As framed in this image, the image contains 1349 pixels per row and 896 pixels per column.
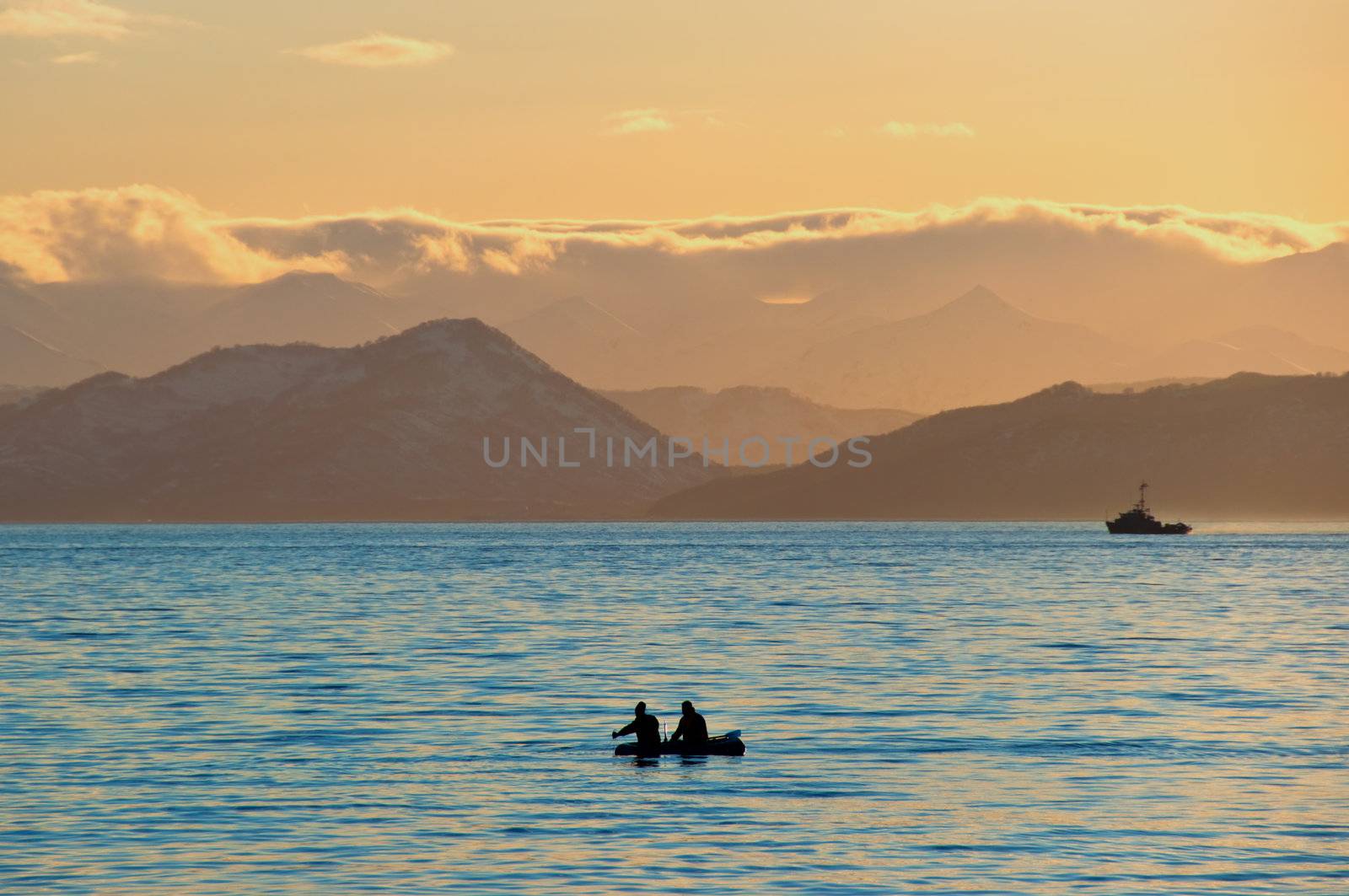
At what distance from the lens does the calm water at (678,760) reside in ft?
130

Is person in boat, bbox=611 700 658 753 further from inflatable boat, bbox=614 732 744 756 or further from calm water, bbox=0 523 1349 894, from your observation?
calm water, bbox=0 523 1349 894

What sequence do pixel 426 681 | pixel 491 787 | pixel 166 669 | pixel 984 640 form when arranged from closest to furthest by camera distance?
pixel 491 787
pixel 426 681
pixel 166 669
pixel 984 640

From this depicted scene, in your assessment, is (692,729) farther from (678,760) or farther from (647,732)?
(647,732)

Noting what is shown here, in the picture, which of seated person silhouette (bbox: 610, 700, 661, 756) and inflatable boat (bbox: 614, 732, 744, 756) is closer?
seated person silhouette (bbox: 610, 700, 661, 756)

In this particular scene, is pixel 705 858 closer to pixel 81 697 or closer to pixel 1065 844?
pixel 1065 844

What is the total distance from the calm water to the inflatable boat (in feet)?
1.21

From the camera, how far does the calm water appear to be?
39.8m

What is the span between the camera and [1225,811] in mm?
45625

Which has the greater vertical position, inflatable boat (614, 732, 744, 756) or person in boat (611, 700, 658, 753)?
person in boat (611, 700, 658, 753)

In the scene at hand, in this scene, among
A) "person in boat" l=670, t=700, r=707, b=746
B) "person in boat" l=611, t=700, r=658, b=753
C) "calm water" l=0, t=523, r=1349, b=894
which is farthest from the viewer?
"person in boat" l=670, t=700, r=707, b=746

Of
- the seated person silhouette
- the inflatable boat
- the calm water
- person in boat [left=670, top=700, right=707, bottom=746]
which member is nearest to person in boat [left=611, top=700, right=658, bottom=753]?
the seated person silhouette

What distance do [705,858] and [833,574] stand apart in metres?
152

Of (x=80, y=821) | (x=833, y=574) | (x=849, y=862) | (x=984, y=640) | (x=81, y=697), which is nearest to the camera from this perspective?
(x=849, y=862)

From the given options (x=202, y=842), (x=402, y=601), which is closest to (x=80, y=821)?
(x=202, y=842)
